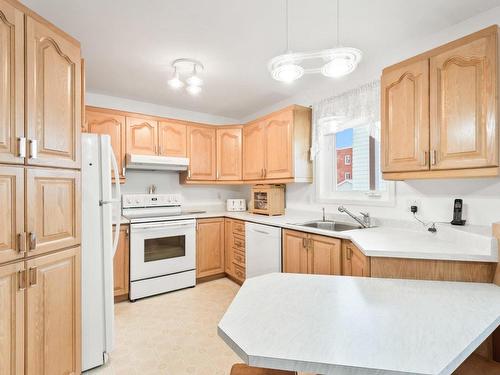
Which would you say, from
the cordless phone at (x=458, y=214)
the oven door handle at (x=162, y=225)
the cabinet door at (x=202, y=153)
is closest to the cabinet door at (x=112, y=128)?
the oven door handle at (x=162, y=225)

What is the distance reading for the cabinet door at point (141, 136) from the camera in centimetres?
312

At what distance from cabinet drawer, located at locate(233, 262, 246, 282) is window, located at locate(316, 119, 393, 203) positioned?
126 cm

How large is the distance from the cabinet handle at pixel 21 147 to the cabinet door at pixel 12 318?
51 centimetres

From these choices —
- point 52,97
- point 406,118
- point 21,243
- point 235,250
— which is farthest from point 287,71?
point 235,250

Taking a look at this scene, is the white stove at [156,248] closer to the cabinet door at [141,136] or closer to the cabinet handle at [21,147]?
the cabinet door at [141,136]

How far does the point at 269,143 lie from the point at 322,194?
0.89 m

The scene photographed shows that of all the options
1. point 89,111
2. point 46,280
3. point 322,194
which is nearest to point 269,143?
point 322,194

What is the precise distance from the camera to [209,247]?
335 centimetres

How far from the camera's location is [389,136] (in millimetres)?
1943

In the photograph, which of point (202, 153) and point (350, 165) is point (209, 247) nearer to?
point (202, 153)

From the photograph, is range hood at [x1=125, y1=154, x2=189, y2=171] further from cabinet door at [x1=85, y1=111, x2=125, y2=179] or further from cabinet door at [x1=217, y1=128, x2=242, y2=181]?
cabinet door at [x1=217, y1=128, x2=242, y2=181]

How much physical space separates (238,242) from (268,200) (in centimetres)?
64

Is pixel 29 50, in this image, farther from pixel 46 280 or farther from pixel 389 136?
pixel 389 136

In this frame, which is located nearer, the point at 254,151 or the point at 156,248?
the point at 156,248
